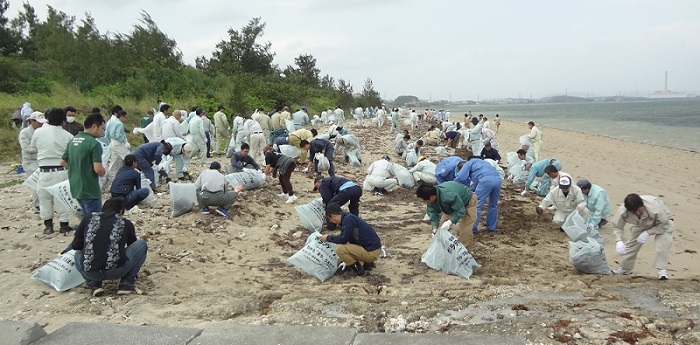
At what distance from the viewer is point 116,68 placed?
70.5 ft

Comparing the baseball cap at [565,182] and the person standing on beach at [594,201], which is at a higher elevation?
the baseball cap at [565,182]

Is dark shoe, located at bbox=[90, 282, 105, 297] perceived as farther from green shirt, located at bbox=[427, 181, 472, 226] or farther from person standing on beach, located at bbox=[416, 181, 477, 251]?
green shirt, located at bbox=[427, 181, 472, 226]

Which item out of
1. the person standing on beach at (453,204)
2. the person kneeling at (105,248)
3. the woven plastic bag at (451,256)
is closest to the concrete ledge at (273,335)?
the person kneeling at (105,248)

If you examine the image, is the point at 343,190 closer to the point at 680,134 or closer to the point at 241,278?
the point at 241,278

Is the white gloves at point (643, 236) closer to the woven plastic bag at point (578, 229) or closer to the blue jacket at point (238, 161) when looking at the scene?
the woven plastic bag at point (578, 229)

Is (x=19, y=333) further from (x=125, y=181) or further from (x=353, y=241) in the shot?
(x=125, y=181)

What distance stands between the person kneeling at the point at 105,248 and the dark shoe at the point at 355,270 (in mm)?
2257

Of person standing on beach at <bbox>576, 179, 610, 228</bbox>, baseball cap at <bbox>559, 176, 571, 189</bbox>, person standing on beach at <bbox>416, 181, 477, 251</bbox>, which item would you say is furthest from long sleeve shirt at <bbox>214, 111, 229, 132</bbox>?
person standing on beach at <bbox>576, 179, 610, 228</bbox>

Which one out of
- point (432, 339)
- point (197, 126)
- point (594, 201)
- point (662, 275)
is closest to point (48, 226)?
point (197, 126)

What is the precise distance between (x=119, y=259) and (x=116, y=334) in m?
1.04

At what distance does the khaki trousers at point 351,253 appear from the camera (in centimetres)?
512

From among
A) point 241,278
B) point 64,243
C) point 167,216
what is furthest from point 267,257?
point 64,243

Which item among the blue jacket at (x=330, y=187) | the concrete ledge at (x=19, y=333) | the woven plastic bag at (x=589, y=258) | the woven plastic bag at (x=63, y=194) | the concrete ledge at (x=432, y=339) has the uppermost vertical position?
the woven plastic bag at (x=63, y=194)

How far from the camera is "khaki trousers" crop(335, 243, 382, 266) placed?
5.12 metres
